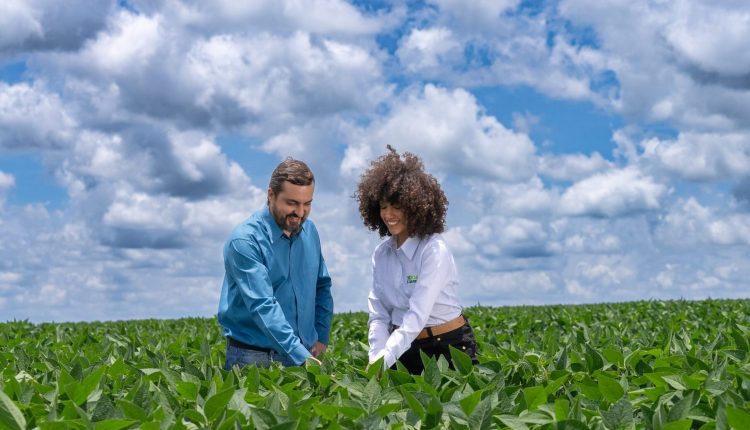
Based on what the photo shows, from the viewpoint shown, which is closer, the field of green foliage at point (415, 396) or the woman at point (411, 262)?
the field of green foliage at point (415, 396)

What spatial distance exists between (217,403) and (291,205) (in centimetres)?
296

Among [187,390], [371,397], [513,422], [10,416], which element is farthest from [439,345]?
[10,416]

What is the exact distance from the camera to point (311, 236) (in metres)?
6.64

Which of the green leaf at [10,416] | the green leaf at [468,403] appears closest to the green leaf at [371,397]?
the green leaf at [468,403]

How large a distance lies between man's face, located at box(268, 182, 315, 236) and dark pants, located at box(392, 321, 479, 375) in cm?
129

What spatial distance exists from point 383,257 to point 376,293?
267mm

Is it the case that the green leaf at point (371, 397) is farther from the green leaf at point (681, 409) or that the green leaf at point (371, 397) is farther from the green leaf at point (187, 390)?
the green leaf at point (681, 409)

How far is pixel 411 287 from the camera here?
5691mm

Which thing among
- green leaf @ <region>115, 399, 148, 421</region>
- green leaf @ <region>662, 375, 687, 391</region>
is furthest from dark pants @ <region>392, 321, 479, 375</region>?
green leaf @ <region>115, 399, 148, 421</region>

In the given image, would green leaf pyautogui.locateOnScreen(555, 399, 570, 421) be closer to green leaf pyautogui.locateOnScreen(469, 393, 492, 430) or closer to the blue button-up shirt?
green leaf pyautogui.locateOnScreen(469, 393, 492, 430)

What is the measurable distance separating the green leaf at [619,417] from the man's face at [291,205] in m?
3.44

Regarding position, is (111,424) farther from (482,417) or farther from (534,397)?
(534,397)

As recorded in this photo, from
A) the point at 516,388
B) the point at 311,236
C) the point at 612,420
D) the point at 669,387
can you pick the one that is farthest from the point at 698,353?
the point at 311,236

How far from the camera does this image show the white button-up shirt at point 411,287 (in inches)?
211
